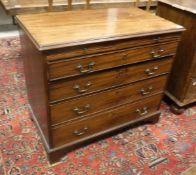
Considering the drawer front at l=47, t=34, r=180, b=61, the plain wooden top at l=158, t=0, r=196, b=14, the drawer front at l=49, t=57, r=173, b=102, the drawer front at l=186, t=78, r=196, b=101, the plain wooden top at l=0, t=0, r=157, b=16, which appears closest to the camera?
the drawer front at l=47, t=34, r=180, b=61

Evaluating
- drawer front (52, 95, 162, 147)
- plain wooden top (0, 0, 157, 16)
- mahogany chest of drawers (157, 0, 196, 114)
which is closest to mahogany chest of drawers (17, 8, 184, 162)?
drawer front (52, 95, 162, 147)

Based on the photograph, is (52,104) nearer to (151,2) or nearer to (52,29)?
(52,29)

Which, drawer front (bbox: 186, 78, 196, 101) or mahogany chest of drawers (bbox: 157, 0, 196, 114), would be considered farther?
drawer front (bbox: 186, 78, 196, 101)

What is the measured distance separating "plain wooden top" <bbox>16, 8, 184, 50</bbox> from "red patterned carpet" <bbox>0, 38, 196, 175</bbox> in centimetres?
77

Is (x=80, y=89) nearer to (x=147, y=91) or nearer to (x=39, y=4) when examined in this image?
(x=147, y=91)

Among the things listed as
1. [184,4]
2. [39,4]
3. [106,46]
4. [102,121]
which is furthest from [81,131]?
[184,4]

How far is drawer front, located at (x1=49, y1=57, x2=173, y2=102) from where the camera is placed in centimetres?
111

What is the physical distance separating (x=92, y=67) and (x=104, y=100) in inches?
10.5

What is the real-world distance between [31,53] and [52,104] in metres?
0.29

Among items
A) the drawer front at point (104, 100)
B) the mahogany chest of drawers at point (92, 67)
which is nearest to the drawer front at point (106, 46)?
the mahogany chest of drawers at point (92, 67)

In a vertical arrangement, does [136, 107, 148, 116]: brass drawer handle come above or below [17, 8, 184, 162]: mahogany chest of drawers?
below

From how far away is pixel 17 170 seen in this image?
1322mm

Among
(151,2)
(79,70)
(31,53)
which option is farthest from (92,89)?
(151,2)

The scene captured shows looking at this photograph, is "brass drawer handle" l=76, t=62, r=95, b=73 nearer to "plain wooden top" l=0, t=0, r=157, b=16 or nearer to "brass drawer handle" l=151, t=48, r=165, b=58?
"brass drawer handle" l=151, t=48, r=165, b=58
